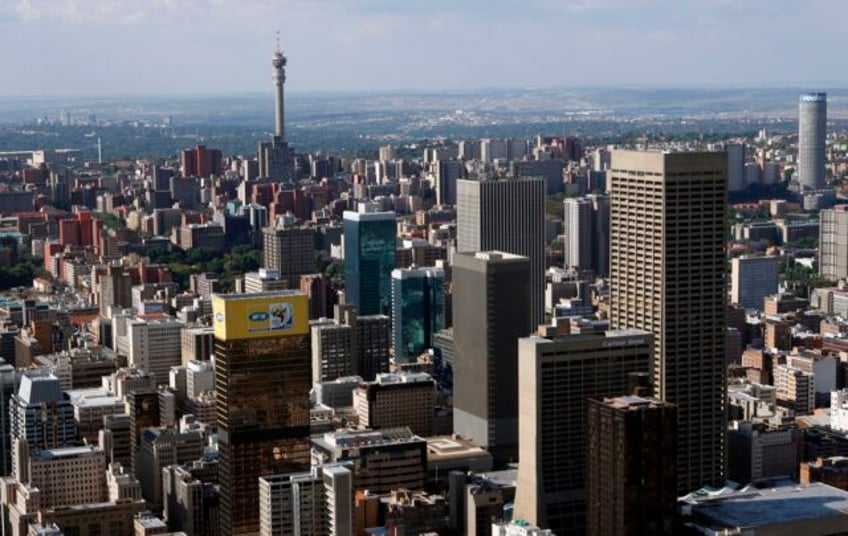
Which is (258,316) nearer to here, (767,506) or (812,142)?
(767,506)

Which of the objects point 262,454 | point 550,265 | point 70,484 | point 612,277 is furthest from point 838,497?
point 550,265

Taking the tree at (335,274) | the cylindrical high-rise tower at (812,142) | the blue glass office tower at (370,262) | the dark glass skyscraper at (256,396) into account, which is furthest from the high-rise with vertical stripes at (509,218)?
the cylindrical high-rise tower at (812,142)

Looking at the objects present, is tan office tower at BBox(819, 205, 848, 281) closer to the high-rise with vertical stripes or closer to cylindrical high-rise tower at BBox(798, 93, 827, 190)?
the high-rise with vertical stripes

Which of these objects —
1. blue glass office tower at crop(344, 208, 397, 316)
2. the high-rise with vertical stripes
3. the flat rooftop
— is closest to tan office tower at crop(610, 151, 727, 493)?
the flat rooftop

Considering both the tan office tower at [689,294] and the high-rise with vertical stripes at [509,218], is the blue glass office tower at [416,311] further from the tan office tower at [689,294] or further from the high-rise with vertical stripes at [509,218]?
the tan office tower at [689,294]

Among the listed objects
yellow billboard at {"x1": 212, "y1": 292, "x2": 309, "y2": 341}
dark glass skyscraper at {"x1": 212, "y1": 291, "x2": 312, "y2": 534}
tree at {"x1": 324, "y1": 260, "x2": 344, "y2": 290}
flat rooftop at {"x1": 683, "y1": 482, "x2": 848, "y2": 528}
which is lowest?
tree at {"x1": 324, "y1": 260, "x2": 344, "y2": 290}
